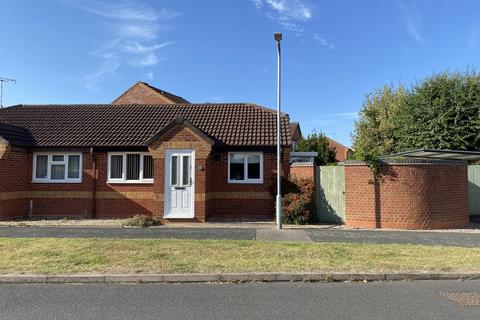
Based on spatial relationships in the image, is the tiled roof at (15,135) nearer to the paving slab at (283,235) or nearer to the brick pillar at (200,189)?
the brick pillar at (200,189)

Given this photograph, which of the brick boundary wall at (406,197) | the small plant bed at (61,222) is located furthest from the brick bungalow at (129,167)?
the brick boundary wall at (406,197)

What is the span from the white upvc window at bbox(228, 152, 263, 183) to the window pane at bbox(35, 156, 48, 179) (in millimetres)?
7810

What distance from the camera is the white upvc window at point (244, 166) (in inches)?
690

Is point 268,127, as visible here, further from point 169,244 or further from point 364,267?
point 364,267

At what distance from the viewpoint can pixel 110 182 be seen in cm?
1762

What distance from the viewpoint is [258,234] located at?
12.7m

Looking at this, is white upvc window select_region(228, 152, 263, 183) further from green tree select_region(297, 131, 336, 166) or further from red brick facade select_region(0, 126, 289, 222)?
green tree select_region(297, 131, 336, 166)

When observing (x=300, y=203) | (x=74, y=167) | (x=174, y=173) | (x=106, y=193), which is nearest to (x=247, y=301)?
(x=300, y=203)

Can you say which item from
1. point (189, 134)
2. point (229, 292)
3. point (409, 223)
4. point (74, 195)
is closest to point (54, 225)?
point (74, 195)

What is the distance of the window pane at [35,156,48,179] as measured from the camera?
59.0 ft

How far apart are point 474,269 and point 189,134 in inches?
426

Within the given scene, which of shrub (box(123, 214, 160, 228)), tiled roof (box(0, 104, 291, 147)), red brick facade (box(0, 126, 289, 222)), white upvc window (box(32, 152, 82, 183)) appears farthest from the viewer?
white upvc window (box(32, 152, 82, 183))

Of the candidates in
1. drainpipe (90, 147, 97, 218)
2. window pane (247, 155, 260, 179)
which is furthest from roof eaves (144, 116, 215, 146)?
drainpipe (90, 147, 97, 218)

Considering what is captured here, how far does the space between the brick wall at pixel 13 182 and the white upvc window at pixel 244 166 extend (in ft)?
27.9
